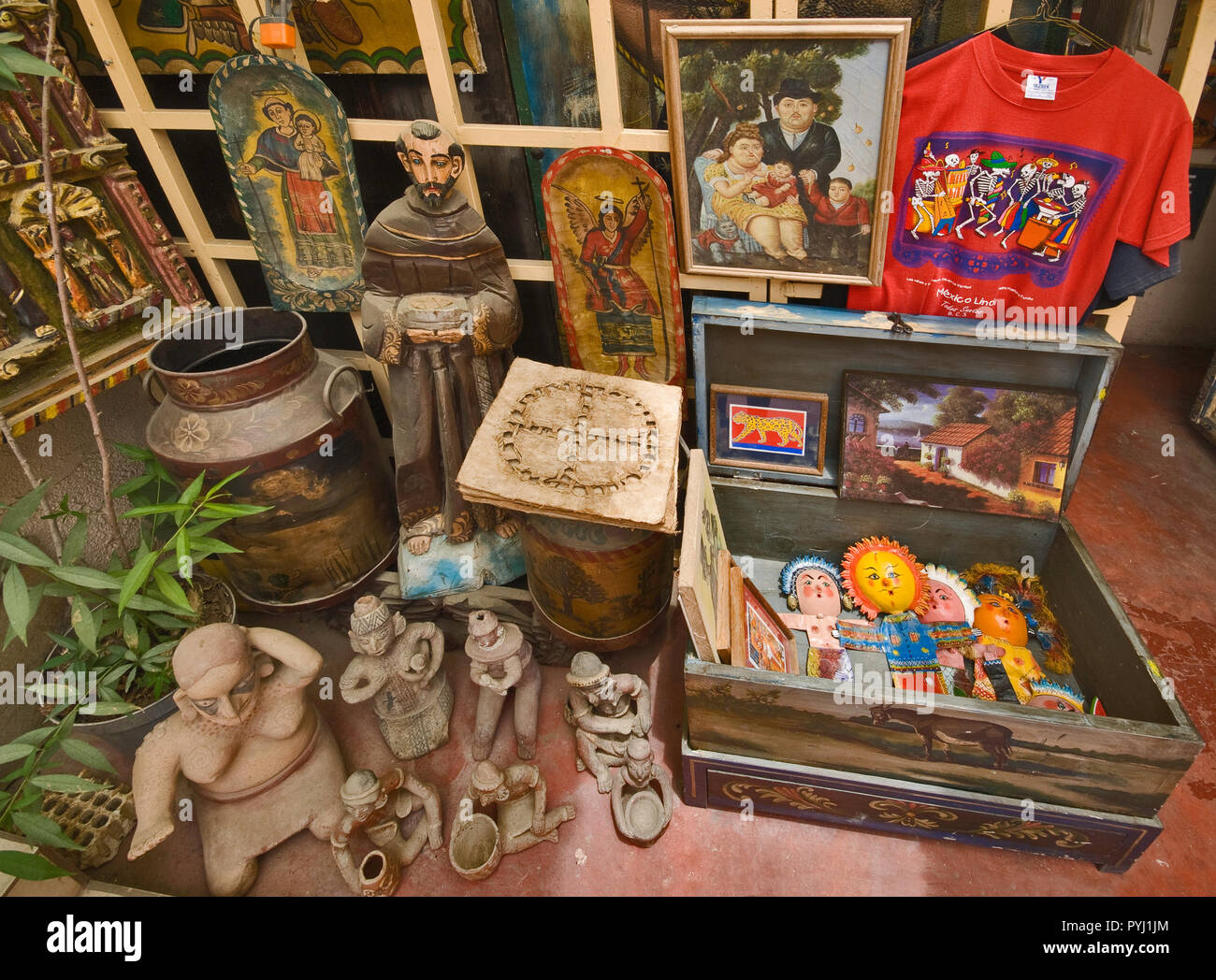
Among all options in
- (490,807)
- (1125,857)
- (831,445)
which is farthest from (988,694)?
(490,807)

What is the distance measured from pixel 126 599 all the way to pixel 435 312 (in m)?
1.33

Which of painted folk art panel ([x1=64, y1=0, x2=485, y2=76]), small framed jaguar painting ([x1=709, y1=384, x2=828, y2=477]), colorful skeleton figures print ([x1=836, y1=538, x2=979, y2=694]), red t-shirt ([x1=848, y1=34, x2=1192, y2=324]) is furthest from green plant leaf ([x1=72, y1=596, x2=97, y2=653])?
red t-shirt ([x1=848, y1=34, x2=1192, y2=324])

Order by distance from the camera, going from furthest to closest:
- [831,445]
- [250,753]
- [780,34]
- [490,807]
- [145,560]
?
[831,445] → [490,807] → [250,753] → [145,560] → [780,34]

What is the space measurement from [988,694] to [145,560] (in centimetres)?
286

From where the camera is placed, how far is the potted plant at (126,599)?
1.98 m

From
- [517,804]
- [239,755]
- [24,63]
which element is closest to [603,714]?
[517,804]

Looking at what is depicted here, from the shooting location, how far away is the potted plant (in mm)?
1979

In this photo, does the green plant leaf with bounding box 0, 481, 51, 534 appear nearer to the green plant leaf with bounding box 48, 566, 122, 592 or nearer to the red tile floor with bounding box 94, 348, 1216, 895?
the green plant leaf with bounding box 48, 566, 122, 592

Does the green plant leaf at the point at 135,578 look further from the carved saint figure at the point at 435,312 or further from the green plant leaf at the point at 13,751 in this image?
the carved saint figure at the point at 435,312

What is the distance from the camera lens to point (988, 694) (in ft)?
7.95

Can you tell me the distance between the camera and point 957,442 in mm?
2576

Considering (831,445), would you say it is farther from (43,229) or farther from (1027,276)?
(43,229)

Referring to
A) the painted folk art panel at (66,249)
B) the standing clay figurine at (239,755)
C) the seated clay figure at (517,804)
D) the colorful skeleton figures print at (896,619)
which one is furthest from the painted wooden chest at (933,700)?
the painted folk art panel at (66,249)

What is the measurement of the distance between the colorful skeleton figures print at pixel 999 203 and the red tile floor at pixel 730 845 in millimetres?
1626
